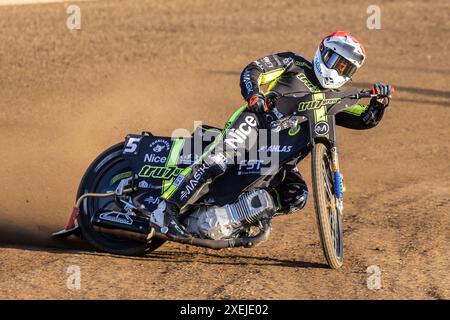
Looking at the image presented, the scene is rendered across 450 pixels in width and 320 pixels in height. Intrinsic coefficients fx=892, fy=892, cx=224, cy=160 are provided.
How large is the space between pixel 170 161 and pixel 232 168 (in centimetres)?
70

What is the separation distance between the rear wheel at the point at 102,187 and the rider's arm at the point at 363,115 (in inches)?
88.3

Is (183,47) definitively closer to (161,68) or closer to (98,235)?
(161,68)

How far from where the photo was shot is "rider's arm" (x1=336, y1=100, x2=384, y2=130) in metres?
8.59

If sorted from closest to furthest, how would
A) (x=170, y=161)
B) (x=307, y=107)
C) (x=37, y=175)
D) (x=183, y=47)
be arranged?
(x=307, y=107) < (x=170, y=161) < (x=37, y=175) < (x=183, y=47)

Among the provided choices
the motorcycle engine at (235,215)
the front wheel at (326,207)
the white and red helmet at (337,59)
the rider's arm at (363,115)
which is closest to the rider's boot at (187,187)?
the motorcycle engine at (235,215)

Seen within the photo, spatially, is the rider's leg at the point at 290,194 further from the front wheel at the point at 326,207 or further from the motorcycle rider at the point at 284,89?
the front wheel at the point at 326,207

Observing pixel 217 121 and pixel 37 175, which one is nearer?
pixel 37 175

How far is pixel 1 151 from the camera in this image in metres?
12.6

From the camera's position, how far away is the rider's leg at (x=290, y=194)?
27.2ft

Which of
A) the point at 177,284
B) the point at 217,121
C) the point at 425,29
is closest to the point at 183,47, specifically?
the point at 217,121

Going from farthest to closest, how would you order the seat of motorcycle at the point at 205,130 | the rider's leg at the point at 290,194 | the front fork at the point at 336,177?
the seat of motorcycle at the point at 205,130, the rider's leg at the point at 290,194, the front fork at the point at 336,177

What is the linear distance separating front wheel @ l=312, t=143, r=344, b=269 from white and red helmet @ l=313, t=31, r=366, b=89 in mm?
686
